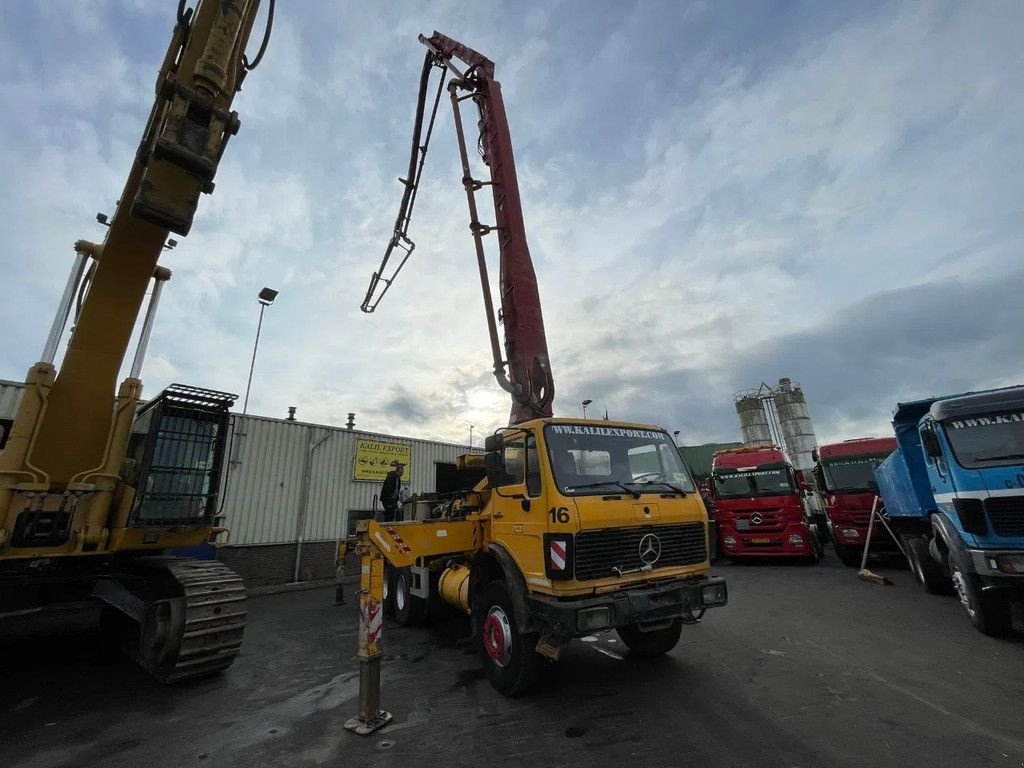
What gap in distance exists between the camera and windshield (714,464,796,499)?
11.7 m

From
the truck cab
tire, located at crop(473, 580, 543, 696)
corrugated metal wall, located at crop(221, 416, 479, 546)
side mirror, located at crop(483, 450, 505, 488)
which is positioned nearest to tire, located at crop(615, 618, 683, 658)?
the truck cab

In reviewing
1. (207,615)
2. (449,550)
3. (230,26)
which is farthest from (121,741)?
(230,26)

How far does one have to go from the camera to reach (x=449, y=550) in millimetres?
5367

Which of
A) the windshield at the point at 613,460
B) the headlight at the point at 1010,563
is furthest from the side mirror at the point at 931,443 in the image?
the windshield at the point at 613,460

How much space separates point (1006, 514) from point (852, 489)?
6791 mm

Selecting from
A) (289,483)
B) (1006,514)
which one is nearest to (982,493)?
(1006,514)

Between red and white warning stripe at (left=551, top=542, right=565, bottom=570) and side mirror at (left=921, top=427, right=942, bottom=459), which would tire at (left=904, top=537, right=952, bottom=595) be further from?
red and white warning stripe at (left=551, top=542, right=565, bottom=570)

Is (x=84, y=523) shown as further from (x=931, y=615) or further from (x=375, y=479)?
(x=931, y=615)

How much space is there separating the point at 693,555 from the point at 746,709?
1375 mm

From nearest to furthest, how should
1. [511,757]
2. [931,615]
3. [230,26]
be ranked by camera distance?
[511,757] < [230,26] < [931,615]

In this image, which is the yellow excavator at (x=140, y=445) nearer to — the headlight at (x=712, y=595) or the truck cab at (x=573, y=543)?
the truck cab at (x=573, y=543)

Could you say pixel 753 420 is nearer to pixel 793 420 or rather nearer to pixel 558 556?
pixel 793 420

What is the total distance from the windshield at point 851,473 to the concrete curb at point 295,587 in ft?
42.6

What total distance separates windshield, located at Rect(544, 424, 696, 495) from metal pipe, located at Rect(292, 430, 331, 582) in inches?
414
